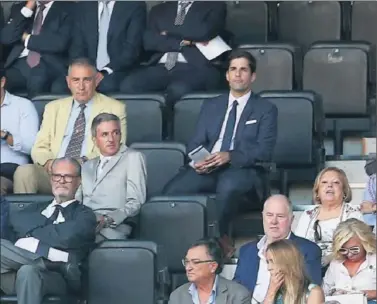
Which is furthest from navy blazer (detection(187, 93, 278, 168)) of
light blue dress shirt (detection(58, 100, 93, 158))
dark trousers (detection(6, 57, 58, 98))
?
dark trousers (detection(6, 57, 58, 98))

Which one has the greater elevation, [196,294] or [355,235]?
[355,235]

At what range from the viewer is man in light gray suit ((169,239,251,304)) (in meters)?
8.13

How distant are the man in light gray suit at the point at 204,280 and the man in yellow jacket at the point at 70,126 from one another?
1734 mm

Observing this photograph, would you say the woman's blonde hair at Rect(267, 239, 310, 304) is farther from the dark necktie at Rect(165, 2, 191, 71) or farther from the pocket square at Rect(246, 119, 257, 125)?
the dark necktie at Rect(165, 2, 191, 71)

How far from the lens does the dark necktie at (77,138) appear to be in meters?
9.84

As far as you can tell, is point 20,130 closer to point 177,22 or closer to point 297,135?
point 177,22

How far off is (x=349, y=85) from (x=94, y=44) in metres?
1.85

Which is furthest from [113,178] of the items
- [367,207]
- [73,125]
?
[367,207]

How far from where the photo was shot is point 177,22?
10992mm

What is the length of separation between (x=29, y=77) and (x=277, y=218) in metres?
3.33

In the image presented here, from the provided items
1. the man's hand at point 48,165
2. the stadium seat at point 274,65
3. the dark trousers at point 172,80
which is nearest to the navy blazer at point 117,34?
the dark trousers at point 172,80

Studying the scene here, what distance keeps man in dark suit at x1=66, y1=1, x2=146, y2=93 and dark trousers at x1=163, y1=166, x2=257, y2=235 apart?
1655 mm

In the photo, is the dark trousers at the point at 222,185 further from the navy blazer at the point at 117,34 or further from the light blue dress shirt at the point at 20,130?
the navy blazer at the point at 117,34

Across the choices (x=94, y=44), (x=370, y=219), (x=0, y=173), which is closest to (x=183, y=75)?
(x=94, y=44)
